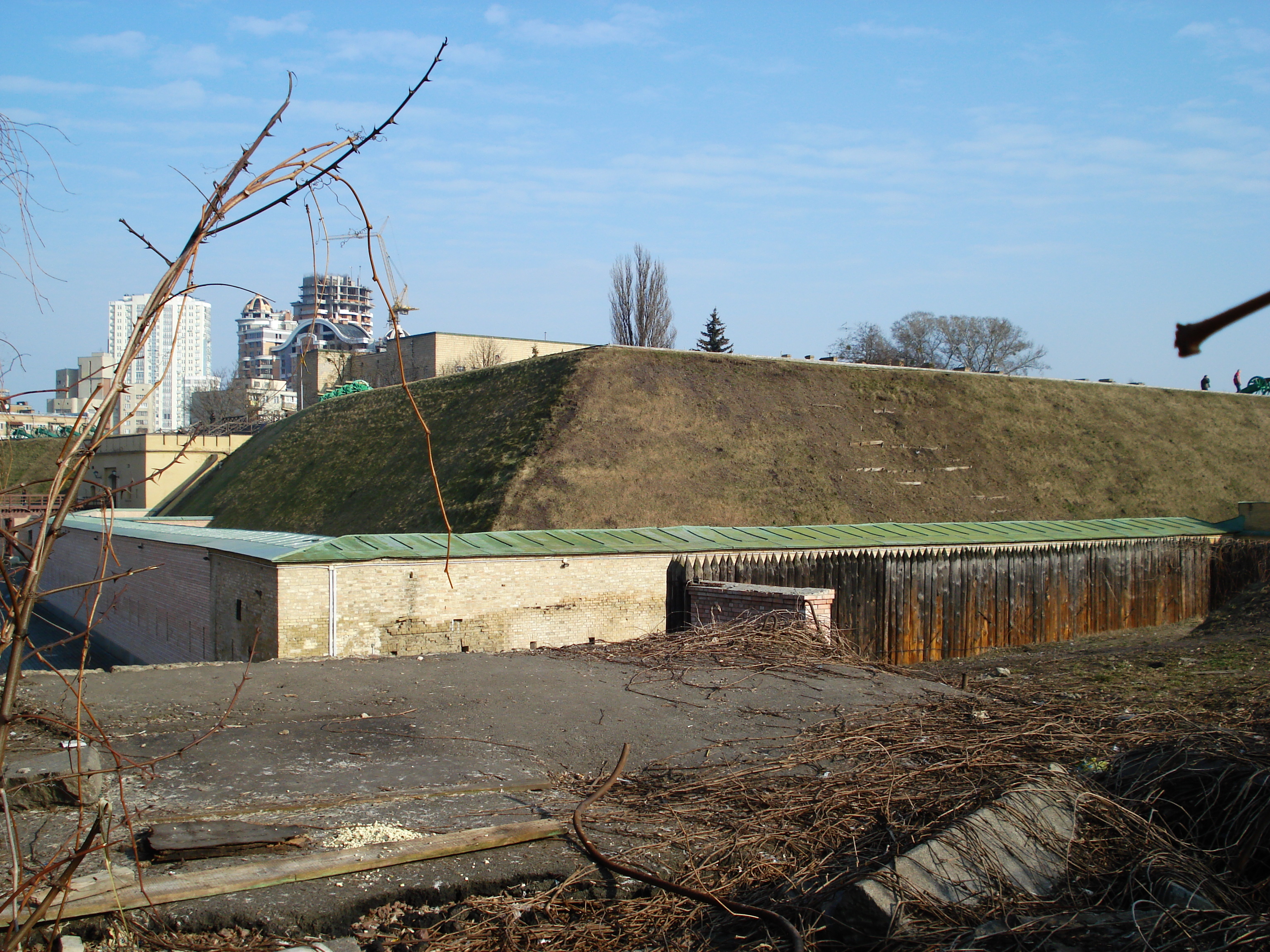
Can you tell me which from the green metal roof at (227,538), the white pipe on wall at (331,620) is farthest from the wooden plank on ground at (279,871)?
the white pipe on wall at (331,620)

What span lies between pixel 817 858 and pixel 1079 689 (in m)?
7.29

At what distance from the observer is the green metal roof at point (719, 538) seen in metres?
13.3

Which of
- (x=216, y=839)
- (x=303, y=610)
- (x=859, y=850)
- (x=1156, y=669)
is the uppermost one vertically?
(x=303, y=610)

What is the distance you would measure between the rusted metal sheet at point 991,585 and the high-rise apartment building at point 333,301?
458 inches

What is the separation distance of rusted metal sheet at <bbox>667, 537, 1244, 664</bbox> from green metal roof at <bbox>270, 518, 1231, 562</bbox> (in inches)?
13.6

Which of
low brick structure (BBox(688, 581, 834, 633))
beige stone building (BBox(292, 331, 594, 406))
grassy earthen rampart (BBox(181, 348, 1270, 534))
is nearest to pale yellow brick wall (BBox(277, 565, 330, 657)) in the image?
low brick structure (BBox(688, 581, 834, 633))

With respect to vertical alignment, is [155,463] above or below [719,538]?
above

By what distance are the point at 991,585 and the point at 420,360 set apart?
4523cm

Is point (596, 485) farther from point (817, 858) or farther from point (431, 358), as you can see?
point (431, 358)

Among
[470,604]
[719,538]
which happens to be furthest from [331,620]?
[719,538]

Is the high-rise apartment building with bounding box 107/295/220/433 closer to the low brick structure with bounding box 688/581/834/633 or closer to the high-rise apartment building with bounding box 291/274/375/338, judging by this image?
the high-rise apartment building with bounding box 291/274/375/338

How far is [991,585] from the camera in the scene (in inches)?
661

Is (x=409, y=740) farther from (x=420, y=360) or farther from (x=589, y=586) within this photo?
(x=420, y=360)

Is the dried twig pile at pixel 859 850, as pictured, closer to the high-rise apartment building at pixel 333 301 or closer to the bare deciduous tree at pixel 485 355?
the high-rise apartment building at pixel 333 301
